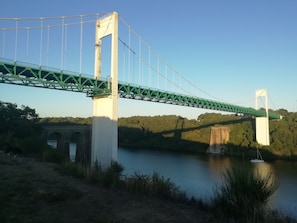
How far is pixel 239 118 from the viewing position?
82.7m

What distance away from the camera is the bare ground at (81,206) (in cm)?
495

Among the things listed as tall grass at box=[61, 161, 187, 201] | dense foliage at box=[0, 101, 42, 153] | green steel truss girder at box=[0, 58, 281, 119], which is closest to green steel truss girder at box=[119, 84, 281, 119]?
green steel truss girder at box=[0, 58, 281, 119]

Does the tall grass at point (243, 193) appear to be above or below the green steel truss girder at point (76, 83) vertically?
below

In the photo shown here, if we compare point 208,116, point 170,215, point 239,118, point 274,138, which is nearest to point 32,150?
point 170,215

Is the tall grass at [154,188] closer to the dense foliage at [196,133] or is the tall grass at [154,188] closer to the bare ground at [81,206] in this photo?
the bare ground at [81,206]

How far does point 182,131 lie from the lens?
7831 cm

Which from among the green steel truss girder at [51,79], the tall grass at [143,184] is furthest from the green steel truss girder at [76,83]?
the tall grass at [143,184]

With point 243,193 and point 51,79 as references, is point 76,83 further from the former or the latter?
point 243,193

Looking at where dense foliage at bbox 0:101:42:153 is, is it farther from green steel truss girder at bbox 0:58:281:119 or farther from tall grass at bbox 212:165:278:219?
tall grass at bbox 212:165:278:219

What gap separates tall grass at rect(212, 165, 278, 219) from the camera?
521 cm

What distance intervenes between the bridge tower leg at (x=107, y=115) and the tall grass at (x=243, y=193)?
77.6 ft

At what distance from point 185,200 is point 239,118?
79.2m

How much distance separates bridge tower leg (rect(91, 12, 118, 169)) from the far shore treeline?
8593mm

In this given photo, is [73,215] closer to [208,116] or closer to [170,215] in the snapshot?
[170,215]
